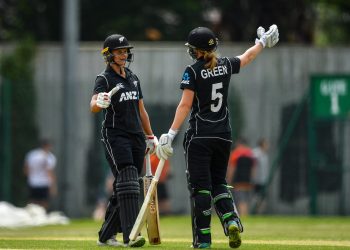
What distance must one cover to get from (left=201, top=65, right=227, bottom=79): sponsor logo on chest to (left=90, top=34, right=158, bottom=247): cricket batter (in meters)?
0.87

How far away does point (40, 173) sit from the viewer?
24062 mm

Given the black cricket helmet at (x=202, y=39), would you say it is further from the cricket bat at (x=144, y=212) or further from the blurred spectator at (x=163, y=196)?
the blurred spectator at (x=163, y=196)

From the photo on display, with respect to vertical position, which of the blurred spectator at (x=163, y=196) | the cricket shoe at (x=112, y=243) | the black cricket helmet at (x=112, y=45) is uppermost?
the black cricket helmet at (x=112, y=45)

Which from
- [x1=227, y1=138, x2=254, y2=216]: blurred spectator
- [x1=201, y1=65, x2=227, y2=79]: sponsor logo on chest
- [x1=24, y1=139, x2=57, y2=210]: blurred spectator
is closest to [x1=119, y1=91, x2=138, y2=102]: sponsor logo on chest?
[x1=201, y1=65, x2=227, y2=79]: sponsor logo on chest

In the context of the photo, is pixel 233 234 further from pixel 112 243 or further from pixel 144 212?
pixel 112 243

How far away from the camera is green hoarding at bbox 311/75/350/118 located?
24656 mm

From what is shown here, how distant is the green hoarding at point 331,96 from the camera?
971 inches

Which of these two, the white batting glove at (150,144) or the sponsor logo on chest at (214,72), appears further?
the white batting glove at (150,144)

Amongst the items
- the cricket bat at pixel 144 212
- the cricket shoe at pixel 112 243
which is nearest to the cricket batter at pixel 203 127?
the cricket bat at pixel 144 212

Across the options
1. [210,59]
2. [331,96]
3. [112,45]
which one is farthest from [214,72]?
[331,96]

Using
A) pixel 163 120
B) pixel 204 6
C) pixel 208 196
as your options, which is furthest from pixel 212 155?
pixel 204 6

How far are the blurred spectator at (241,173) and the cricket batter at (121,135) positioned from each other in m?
11.8

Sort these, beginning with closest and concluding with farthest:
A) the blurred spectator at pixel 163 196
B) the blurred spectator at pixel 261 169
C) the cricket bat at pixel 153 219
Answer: the cricket bat at pixel 153 219, the blurred spectator at pixel 163 196, the blurred spectator at pixel 261 169

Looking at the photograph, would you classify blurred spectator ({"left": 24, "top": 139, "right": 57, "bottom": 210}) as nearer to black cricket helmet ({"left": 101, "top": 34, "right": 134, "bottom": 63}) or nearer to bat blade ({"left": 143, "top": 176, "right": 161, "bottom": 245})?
bat blade ({"left": 143, "top": 176, "right": 161, "bottom": 245})
